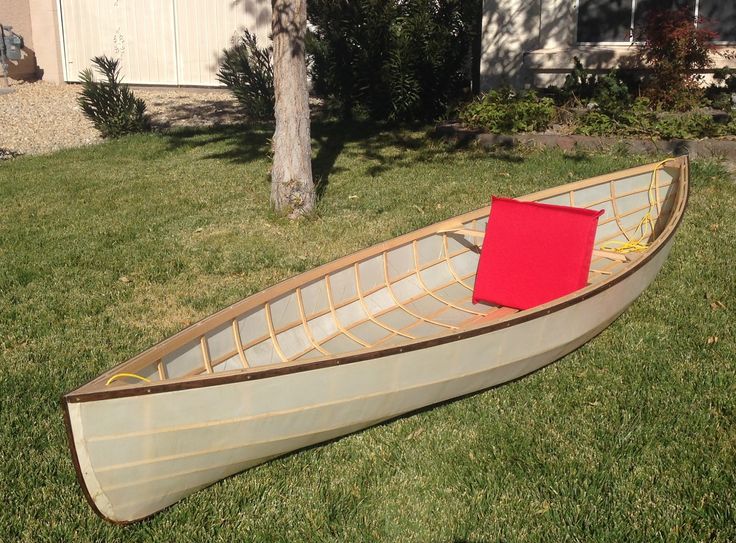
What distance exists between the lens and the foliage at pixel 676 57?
11219 mm

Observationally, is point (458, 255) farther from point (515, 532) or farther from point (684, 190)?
point (515, 532)

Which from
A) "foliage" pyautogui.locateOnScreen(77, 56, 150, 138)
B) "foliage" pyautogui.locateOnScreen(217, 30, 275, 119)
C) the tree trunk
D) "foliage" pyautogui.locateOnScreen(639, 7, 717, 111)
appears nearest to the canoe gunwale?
the tree trunk

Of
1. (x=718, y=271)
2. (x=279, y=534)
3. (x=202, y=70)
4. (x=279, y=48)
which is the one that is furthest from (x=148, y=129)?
(x=279, y=534)

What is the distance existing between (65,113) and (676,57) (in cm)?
1242

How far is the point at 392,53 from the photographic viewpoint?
41.0 ft

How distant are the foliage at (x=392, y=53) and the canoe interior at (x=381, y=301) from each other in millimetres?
6326

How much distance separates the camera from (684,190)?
21.7 ft

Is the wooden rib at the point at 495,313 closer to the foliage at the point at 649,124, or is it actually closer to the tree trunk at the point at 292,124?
the tree trunk at the point at 292,124

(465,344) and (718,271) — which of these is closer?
(465,344)

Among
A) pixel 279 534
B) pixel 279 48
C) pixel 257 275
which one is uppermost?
pixel 279 48

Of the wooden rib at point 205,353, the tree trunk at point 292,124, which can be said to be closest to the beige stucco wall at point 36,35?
the tree trunk at point 292,124

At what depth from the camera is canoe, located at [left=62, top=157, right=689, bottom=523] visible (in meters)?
3.35

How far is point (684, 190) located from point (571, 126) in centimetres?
497

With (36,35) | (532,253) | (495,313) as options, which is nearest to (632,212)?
(532,253)
